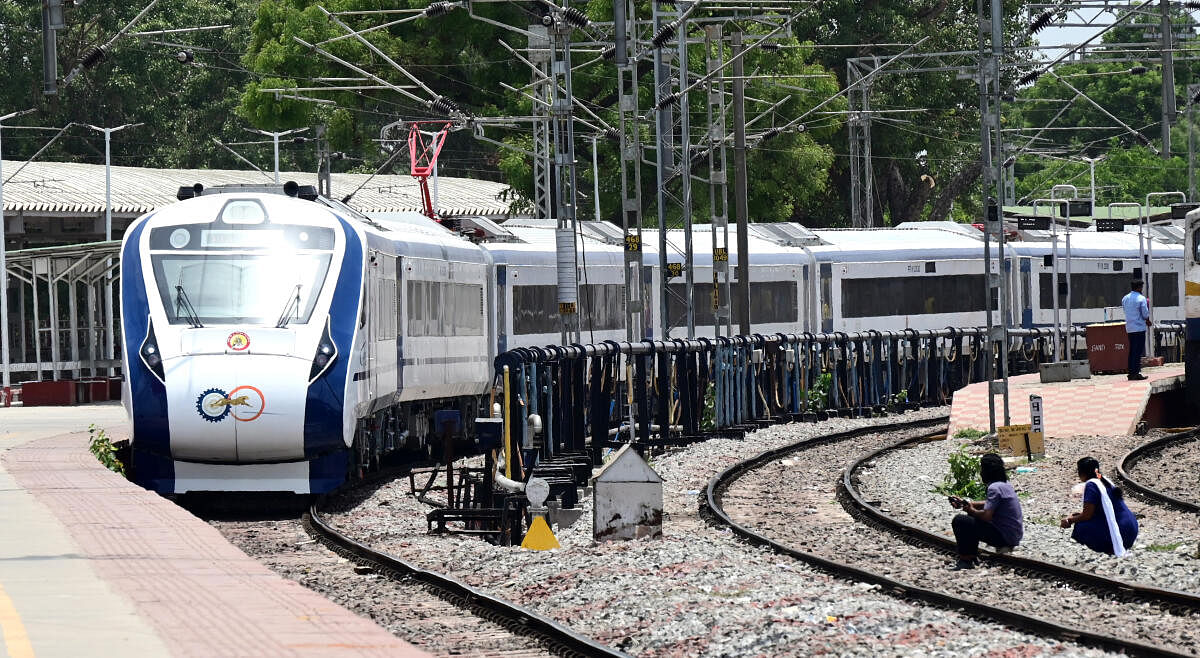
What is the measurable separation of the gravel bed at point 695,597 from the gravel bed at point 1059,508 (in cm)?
213

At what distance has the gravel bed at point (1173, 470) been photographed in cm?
2062

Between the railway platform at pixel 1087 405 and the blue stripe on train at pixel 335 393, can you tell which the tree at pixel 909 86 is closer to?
the railway platform at pixel 1087 405

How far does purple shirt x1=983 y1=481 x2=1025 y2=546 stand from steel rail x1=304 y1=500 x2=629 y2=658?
4.23 m

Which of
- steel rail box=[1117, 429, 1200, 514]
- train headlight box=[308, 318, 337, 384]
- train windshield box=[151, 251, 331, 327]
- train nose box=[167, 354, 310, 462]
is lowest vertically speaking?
steel rail box=[1117, 429, 1200, 514]

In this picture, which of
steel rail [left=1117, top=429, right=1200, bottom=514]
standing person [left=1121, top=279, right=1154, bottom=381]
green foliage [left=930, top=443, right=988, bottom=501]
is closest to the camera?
steel rail [left=1117, top=429, right=1200, bottom=514]

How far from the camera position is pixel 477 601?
39.5 ft

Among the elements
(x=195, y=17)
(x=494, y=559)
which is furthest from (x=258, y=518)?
(x=195, y=17)

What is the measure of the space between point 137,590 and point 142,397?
6.98 m

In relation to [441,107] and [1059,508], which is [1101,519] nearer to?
[1059,508]

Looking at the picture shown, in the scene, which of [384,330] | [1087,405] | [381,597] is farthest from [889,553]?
[1087,405]

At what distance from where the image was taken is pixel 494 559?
14.7 meters

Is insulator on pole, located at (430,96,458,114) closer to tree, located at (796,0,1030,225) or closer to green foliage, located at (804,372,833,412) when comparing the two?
green foliage, located at (804,372,833,412)

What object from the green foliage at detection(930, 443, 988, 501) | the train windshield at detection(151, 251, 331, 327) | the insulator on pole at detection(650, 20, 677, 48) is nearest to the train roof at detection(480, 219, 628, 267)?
the insulator on pole at detection(650, 20, 677, 48)

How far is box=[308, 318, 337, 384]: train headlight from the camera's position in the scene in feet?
58.4
